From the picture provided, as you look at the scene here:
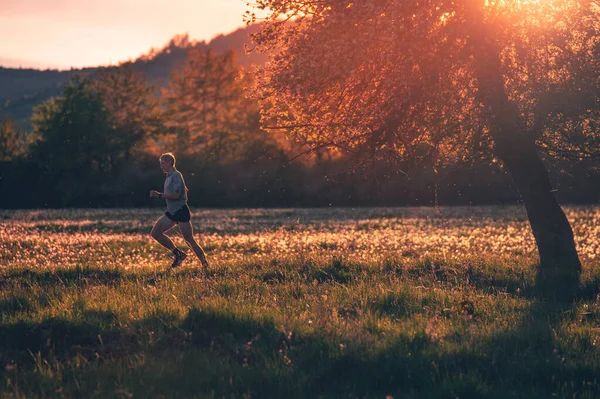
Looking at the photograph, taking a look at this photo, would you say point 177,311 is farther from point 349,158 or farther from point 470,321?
point 349,158

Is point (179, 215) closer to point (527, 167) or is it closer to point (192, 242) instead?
point (192, 242)

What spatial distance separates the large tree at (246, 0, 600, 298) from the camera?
12.8 metres

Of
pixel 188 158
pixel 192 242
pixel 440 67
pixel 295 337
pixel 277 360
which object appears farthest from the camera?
pixel 188 158

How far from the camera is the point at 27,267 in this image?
1459cm

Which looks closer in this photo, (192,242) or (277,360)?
(277,360)

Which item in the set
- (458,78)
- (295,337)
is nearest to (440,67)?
(458,78)

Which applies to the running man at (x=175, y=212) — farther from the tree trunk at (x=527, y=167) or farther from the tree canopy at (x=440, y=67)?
the tree trunk at (x=527, y=167)

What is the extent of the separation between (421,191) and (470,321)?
51547 mm

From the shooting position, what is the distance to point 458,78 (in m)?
13.6

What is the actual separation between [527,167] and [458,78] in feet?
9.03

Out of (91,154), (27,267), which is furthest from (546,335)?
(91,154)

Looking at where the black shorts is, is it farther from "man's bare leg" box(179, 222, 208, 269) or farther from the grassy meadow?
the grassy meadow

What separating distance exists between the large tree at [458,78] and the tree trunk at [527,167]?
0.08 feet

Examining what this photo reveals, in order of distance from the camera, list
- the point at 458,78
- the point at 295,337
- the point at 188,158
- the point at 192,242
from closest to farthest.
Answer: the point at 295,337, the point at 458,78, the point at 192,242, the point at 188,158
